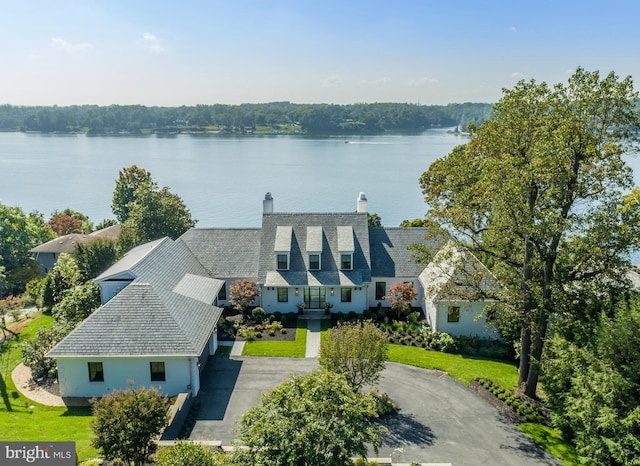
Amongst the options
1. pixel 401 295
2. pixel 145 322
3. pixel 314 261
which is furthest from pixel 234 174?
pixel 145 322

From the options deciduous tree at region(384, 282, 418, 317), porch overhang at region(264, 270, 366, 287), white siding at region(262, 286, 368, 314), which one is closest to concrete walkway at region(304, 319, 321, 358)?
white siding at region(262, 286, 368, 314)

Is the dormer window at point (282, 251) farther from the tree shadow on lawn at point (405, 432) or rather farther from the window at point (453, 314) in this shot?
the tree shadow on lawn at point (405, 432)

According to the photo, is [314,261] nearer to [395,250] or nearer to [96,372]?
[395,250]

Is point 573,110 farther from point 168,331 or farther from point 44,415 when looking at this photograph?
point 44,415

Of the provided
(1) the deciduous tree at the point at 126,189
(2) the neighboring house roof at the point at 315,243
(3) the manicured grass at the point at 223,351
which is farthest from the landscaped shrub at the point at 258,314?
(1) the deciduous tree at the point at 126,189

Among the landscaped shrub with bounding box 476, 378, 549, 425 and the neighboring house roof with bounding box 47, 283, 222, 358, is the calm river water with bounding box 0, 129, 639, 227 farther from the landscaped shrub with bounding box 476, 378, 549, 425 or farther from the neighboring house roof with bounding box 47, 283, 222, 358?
the landscaped shrub with bounding box 476, 378, 549, 425

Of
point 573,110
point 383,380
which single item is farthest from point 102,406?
point 573,110
